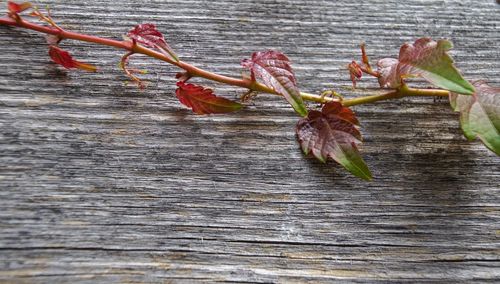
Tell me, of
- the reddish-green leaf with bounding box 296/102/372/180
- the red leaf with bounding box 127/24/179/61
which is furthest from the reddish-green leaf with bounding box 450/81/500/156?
the red leaf with bounding box 127/24/179/61

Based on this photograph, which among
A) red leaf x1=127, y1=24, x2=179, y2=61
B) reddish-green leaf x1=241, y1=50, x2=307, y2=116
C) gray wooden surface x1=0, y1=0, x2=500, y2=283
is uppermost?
red leaf x1=127, y1=24, x2=179, y2=61

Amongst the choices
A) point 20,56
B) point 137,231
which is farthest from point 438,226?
point 20,56

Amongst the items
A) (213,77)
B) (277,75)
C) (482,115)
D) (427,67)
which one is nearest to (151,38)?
(213,77)

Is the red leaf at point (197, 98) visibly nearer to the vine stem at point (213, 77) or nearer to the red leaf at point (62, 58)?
the vine stem at point (213, 77)

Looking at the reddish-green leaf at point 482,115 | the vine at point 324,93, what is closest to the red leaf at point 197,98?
the vine at point 324,93

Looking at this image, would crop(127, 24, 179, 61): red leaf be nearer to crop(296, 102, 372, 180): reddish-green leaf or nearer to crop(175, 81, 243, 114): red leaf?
crop(175, 81, 243, 114): red leaf
